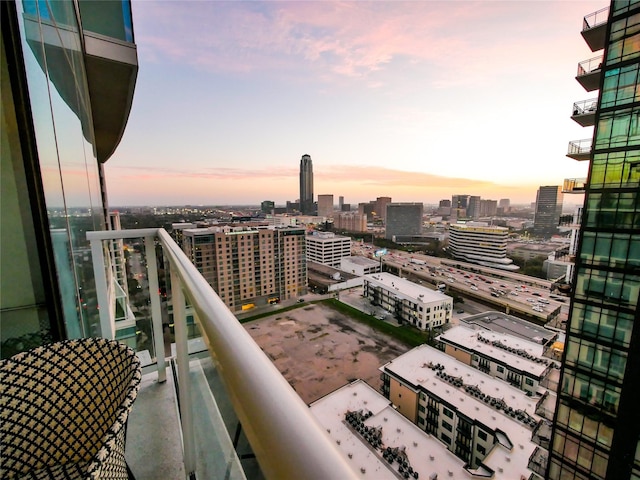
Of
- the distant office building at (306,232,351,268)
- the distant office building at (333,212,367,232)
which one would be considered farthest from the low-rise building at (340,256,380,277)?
the distant office building at (333,212,367,232)

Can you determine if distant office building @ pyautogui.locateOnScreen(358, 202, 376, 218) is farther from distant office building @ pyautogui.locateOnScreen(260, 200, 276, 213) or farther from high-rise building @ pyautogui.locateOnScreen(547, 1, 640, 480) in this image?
high-rise building @ pyautogui.locateOnScreen(547, 1, 640, 480)

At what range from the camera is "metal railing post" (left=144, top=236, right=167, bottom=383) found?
4.98 feet

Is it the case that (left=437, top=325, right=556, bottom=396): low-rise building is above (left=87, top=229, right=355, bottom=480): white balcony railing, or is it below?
below

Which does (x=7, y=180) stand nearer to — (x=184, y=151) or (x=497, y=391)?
(x=497, y=391)

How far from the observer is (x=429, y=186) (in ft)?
147

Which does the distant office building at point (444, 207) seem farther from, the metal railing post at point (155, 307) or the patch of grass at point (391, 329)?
the metal railing post at point (155, 307)

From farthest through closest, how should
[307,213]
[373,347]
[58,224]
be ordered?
[307,213] → [373,347] → [58,224]

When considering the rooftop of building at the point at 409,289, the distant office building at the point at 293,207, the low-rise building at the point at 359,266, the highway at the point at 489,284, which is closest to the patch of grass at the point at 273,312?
the rooftop of building at the point at 409,289

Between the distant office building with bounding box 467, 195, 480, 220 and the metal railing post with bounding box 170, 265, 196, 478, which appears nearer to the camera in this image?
the metal railing post with bounding box 170, 265, 196, 478

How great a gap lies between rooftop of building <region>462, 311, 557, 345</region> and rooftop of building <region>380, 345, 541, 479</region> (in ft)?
18.5

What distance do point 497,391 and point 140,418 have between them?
927 cm

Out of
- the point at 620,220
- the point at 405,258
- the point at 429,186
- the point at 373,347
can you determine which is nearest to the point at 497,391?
the point at 373,347

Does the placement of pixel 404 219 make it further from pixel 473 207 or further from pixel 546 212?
pixel 473 207

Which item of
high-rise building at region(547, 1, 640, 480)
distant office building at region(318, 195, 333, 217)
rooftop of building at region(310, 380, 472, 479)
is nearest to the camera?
high-rise building at region(547, 1, 640, 480)
